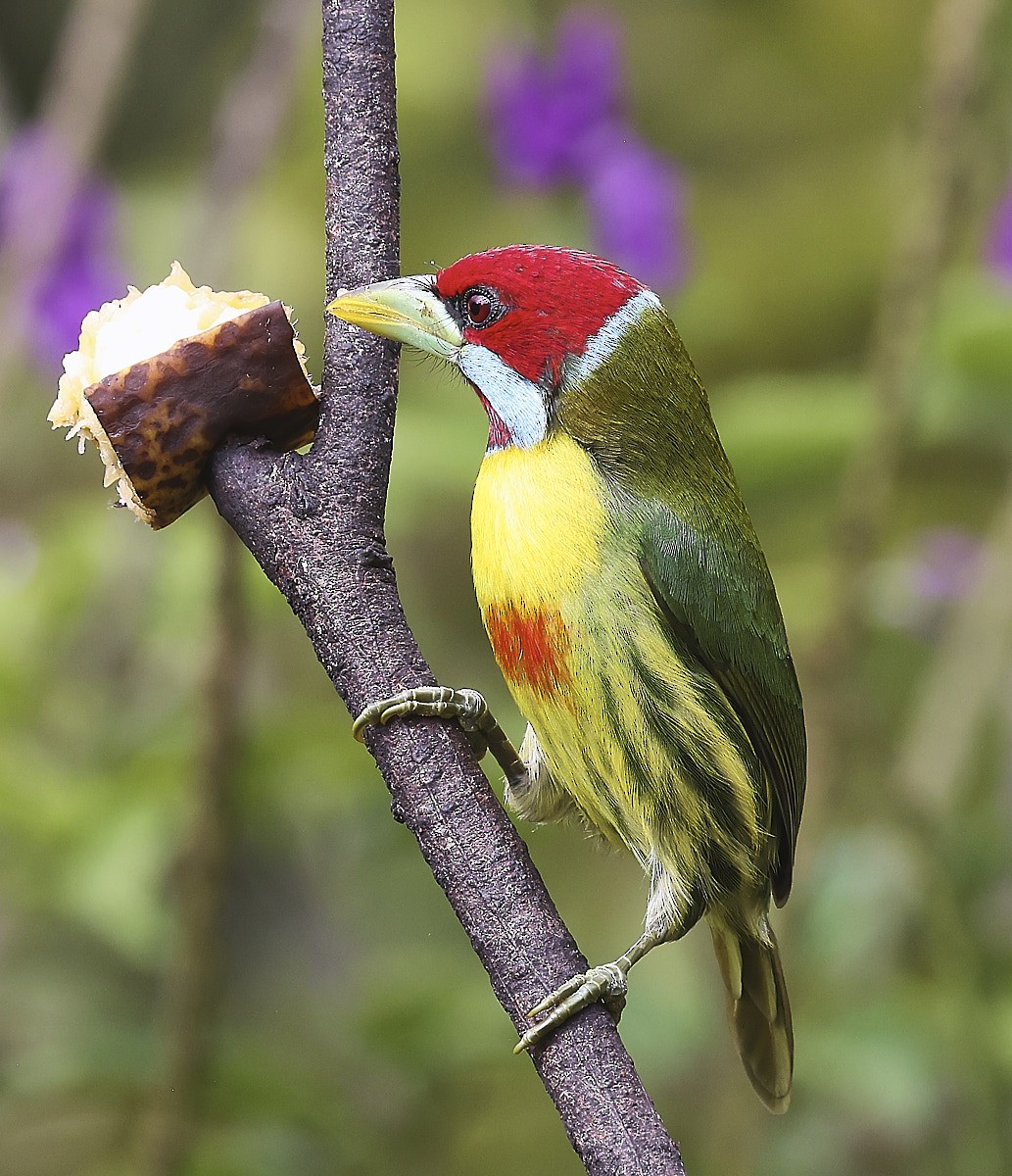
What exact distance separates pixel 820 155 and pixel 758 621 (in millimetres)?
3257

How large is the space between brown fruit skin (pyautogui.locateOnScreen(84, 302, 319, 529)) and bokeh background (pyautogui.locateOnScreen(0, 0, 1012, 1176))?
2.43ft

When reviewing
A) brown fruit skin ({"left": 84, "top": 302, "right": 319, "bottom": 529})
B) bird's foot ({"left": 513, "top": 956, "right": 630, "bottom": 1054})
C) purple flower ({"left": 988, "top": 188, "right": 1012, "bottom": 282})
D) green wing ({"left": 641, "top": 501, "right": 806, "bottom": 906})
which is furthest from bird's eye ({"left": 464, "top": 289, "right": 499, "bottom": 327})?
purple flower ({"left": 988, "top": 188, "right": 1012, "bottom": 282})

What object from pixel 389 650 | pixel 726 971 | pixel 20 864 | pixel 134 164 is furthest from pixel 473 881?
pixel 134 164

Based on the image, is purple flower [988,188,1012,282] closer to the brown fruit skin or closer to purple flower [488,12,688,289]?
purple flower [488,12,688,289]

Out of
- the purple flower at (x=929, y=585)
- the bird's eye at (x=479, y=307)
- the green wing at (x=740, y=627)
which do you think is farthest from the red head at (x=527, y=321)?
the purple flower at (x=929, y=585)

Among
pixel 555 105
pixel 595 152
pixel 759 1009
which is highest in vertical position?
pixel 555 105

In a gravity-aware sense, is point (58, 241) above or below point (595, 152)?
above

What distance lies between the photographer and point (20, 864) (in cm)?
224

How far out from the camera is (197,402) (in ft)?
3.92

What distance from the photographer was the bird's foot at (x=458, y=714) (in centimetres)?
106

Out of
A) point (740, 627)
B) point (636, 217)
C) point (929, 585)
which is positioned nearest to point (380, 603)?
point (740, 627)

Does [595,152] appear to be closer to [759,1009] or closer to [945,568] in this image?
[945,568]

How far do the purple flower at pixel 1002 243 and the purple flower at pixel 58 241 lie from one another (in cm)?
153

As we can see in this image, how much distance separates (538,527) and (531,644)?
115mm
